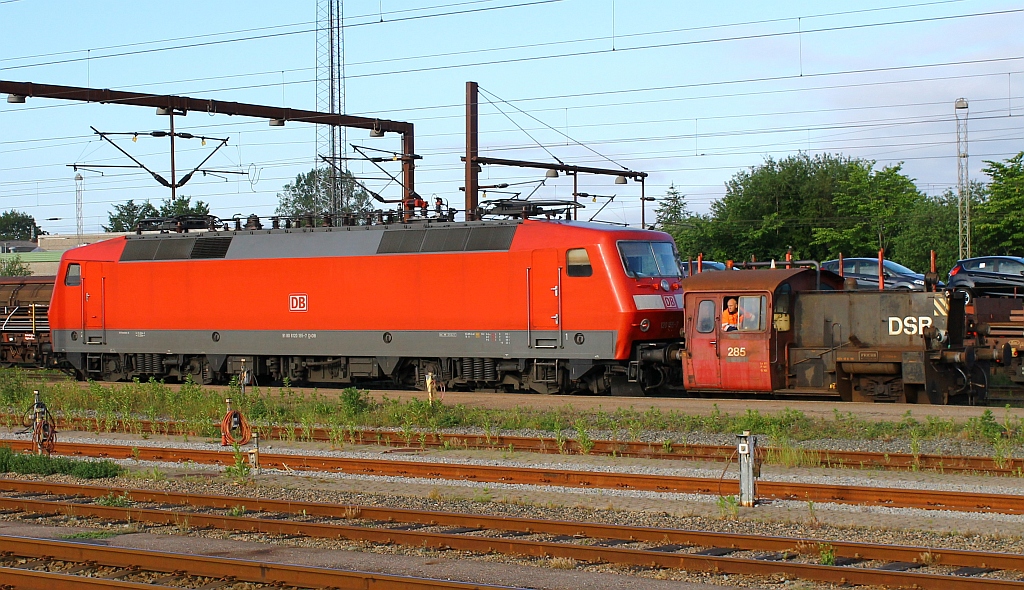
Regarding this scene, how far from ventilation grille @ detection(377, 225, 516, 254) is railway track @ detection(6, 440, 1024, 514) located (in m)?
8.36

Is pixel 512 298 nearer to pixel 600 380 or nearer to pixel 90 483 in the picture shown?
pixel 600 380

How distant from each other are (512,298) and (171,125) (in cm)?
1133

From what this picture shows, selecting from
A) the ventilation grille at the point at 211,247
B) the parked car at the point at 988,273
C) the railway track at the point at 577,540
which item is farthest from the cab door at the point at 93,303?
the parked car at the point at 988,273

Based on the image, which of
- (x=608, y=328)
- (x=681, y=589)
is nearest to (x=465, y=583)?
(x=681, y=589)

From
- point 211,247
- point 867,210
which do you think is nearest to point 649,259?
point 211,247

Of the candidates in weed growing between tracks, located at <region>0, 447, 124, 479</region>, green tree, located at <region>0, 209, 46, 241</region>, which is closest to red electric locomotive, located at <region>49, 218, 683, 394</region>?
weed growing between tracks, located at <region>0, 447, 124, 479</region>

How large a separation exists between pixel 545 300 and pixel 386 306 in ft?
13.7

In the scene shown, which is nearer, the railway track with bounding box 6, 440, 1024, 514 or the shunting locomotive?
the railway track with bounding box 6, 440, 1024, 514

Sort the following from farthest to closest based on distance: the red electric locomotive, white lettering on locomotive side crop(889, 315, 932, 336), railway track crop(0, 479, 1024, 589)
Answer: the red electric locomotive < white lettering on locomotive side crop(889, 315, 932, 336) < railway track crop(0, 479, 1024, 589)

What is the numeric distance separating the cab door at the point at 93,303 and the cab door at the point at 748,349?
1738 cm

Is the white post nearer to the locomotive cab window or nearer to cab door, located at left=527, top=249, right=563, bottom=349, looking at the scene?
the locomotive cab window

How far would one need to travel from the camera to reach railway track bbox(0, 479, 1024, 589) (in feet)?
28.3

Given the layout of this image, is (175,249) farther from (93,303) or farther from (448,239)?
(448,239)

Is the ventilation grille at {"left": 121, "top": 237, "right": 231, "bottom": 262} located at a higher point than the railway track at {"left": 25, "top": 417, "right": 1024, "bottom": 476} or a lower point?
higher
